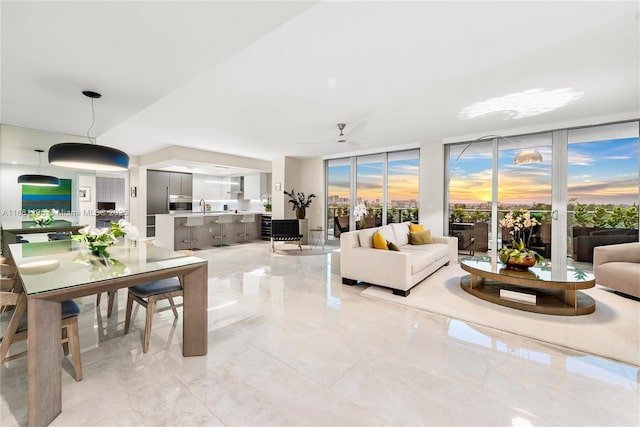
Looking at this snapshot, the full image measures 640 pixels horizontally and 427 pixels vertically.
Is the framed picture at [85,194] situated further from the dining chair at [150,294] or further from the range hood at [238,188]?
the dining chair at [150,294]

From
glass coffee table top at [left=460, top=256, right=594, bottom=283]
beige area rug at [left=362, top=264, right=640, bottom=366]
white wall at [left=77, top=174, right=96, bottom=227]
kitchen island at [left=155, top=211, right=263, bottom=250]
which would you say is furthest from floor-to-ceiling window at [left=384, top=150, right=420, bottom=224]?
white wall at [left=77, top=174, right=96, bottom=227]

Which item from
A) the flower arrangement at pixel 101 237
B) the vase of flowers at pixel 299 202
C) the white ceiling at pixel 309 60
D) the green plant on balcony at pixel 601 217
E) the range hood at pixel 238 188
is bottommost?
the flower arrangement at pixel 101 237

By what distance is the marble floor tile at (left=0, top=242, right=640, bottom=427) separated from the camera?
5.15 ft

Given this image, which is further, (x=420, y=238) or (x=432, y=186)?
(x=432, y=186)

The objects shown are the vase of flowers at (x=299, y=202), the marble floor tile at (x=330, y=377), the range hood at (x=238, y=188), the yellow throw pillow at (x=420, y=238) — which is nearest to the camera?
the marble floor tile at (x=330, y=377)

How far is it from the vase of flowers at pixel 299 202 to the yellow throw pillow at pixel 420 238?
3417 mm

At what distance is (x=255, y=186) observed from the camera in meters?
9.58

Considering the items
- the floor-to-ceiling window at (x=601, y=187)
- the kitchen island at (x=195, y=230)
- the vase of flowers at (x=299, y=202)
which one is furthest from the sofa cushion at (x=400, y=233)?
the kitchen island at (x=195, y=230)

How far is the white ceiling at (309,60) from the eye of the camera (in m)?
1.94

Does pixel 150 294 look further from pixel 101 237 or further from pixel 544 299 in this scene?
pixel 544 299

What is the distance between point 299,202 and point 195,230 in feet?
9.54

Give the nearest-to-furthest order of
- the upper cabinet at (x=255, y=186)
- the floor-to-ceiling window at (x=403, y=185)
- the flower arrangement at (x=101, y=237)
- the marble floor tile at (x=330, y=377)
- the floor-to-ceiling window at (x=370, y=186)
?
the marble floor tile at (x=330, y=377) → the flower arrangement at (x=101, y=237) → the floor-to-ceiling window at (x=403, y=185) → the floor-to-ceiling window at (x=370, y=186) → the upper cabinet at (x=255, y=186)

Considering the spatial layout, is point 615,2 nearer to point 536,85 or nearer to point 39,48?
point 536,85

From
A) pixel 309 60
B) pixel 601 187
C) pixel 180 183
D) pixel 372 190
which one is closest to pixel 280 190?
pixel 372 190
